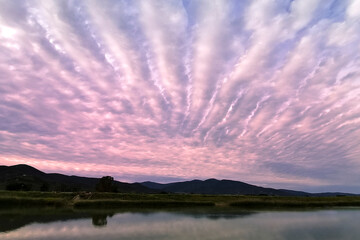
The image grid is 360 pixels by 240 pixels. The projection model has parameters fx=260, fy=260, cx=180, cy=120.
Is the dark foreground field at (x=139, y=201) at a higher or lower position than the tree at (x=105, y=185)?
lower

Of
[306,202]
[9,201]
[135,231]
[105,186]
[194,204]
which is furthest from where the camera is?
[105,186]

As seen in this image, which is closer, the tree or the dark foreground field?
the dark foreground field

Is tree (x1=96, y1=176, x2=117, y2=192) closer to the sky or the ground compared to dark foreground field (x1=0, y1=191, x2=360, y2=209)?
closer to the sky

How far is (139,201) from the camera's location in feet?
209

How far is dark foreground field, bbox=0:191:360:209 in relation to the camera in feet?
184

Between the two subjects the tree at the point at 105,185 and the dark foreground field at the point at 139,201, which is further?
the tree at the point at 105,185

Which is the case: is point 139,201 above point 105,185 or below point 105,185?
A: below

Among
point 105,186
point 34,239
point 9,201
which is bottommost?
point 34,239

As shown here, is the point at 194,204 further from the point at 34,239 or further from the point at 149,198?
the point at 34,239

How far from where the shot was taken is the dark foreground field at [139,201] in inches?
2203

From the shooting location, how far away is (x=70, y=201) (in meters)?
59.2

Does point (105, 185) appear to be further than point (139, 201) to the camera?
Yes

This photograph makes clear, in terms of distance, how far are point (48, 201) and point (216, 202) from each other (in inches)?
1588

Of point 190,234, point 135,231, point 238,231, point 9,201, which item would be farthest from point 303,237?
point 9,201
